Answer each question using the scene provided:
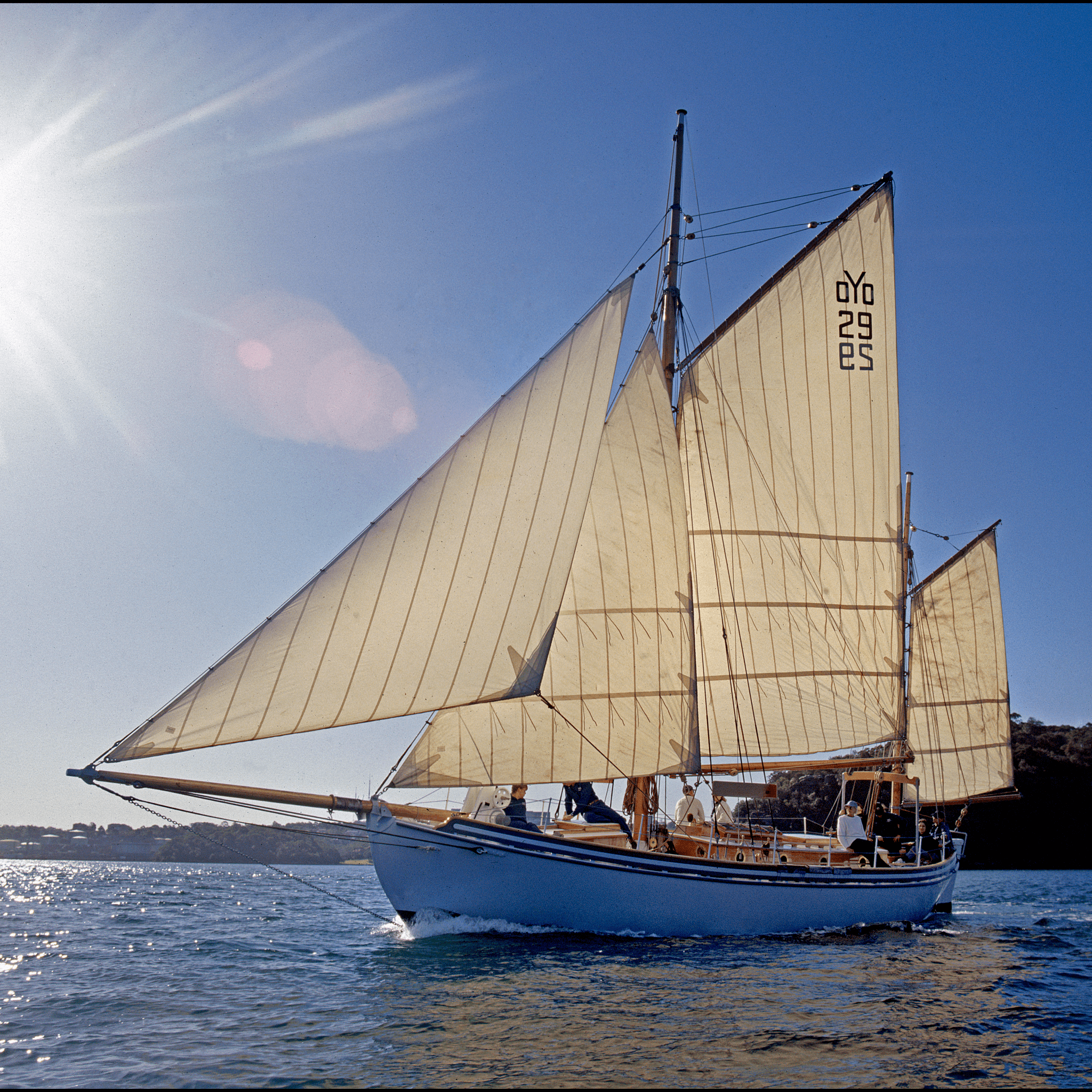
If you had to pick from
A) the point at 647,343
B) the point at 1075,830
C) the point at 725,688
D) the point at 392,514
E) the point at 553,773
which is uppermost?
the point at 647,343

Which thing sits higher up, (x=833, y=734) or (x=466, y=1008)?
(x=833, y=734)

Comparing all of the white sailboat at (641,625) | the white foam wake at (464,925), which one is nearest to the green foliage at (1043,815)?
the white sailboat at (641,625)

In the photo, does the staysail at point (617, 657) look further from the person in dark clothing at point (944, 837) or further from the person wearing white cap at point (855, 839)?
the person in dark clothing at point (944, 837)

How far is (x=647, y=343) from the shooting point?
23.5 m

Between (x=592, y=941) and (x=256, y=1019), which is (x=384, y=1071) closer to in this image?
(x=256, y=1019)

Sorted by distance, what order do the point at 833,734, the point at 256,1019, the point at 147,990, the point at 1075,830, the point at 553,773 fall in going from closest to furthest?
1. the point at 256,1019
2. the point at 147,990
3. the point at 553,773
4. the point at 833,734
5. the point at 1075,830

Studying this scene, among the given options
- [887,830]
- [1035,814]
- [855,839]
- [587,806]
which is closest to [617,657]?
[587,806]

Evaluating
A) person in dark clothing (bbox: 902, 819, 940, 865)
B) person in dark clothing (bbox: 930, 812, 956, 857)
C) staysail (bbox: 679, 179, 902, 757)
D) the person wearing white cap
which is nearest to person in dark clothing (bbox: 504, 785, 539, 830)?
staysail (bbox: 679, 179, 902, 757)

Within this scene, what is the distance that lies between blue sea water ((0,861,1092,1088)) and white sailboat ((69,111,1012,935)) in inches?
58.2

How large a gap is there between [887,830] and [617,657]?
13.2 m

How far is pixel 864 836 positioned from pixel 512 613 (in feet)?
48.4

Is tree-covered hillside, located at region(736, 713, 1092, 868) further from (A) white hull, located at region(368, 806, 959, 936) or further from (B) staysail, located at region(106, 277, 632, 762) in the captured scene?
(B) staysail, located at region(106, 277, 632, 762)

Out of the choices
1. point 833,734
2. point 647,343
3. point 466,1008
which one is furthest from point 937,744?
point 466,1008

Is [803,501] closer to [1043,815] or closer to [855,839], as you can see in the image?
[855,839]
